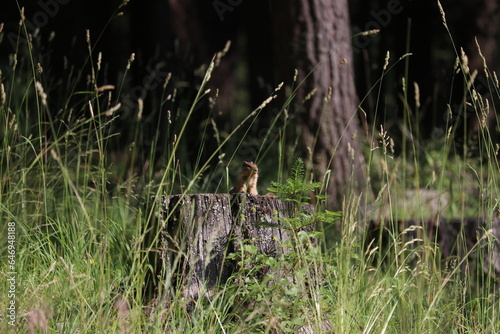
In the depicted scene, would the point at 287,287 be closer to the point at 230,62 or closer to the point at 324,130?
the point at 324,130

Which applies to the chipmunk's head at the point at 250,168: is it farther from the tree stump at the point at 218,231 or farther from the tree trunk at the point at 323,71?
the tree trunk at the point at 323,71

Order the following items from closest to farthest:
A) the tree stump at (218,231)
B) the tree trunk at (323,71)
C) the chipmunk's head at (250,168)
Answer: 1. the tree stump at (218,231)
2. the chipmunk's head at (250,168)
3. the tree trunk at (323,71)

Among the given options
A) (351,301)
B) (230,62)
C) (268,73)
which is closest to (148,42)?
(230,62)

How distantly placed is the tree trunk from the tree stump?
1.83 m

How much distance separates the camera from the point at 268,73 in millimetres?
10367

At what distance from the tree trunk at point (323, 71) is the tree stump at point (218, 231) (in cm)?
183

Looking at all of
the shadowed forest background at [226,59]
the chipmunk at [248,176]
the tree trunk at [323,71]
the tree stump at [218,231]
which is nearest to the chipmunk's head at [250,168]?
the chipmunk at [248,176]

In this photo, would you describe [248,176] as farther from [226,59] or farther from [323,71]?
[226,59]

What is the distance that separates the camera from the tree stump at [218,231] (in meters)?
2.53

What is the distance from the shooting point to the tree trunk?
14.6 ft

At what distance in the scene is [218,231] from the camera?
255 centimetres

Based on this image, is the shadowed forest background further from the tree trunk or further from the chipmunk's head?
the chipmunk's head

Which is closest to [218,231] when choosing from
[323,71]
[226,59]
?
[323,71]

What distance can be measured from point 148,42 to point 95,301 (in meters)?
4.63
